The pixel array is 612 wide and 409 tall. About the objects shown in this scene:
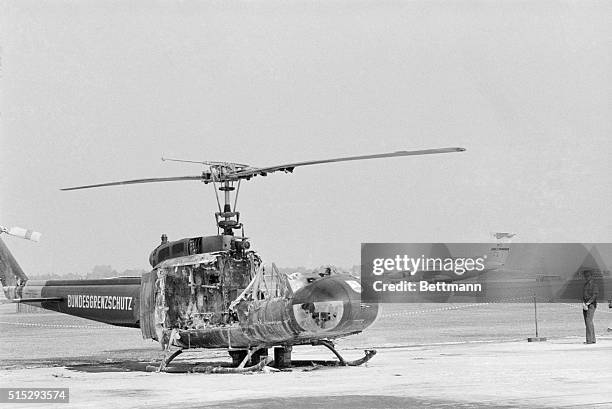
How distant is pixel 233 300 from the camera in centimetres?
1884

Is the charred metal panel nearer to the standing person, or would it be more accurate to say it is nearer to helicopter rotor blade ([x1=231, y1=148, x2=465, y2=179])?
helicopter rotor blade ([x1=231, y1=148, x2=465, y2=179])

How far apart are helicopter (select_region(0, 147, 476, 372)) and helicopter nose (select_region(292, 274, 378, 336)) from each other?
18mm

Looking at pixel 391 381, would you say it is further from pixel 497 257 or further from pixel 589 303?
pixel 497 257

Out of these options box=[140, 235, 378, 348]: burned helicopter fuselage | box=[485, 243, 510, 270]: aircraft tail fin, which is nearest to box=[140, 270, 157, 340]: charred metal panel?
box=[140, 235, 378, 348]: burned helicopter fuselage

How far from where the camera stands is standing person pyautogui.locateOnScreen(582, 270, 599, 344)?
23.3 metres

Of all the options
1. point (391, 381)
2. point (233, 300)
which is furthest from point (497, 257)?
point (391, 381)

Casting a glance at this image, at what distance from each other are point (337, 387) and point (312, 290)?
2.60m

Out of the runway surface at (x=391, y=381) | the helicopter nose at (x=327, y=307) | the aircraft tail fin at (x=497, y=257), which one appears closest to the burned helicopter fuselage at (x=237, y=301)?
the helicopter nose at (x=327, y=307)

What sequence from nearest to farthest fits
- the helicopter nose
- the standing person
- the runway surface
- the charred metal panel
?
1. the runway surface
2. the helicopter nose
3. the charred metal panel
4. the standing person

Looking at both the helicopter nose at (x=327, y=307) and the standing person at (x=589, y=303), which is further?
the standing person at (x=589, y=303)

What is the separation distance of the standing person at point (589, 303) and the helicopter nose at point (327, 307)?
8.63 m

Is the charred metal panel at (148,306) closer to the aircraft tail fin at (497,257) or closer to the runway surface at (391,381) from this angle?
the runway surface at (391,381)

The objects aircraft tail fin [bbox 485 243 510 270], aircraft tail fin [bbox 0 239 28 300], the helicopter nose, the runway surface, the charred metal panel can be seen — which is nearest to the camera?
the runway surface

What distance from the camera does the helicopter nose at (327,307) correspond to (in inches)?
669
